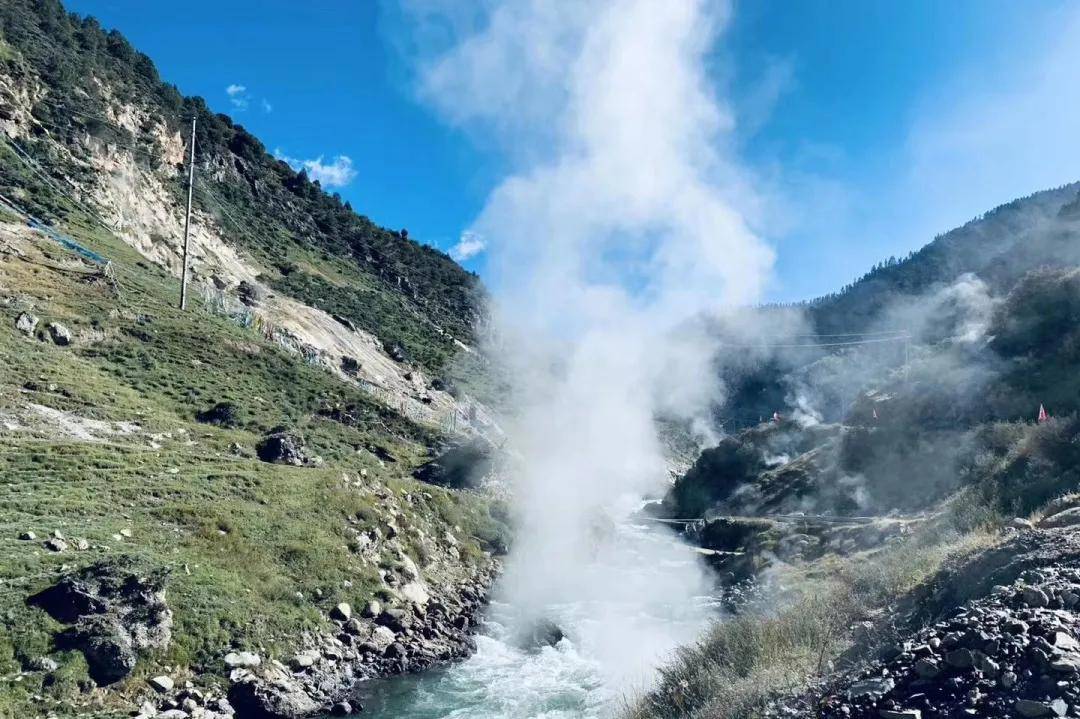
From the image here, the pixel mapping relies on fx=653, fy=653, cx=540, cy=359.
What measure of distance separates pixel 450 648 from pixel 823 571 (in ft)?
40.3

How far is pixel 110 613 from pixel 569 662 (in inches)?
518

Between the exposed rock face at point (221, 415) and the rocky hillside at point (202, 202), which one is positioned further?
the rocky hillside at point (202, 202)

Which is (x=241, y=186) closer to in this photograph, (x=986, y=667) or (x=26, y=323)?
(x=26, y=323)

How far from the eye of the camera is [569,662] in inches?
838

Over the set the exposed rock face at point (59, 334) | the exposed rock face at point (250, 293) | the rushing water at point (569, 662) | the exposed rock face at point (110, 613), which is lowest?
the rushing water at point (569, 662)

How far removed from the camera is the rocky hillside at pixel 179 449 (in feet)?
52.6

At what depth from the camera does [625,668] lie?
1944cm

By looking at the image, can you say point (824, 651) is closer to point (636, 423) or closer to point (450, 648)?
point (450, 648)

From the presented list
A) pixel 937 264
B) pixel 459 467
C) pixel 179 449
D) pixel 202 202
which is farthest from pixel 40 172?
pixel 937 264

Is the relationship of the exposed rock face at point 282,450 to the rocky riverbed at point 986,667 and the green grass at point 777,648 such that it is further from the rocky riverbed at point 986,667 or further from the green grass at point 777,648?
the rocky riverbed at point 986,667

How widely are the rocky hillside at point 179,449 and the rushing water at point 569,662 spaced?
1.21 metres

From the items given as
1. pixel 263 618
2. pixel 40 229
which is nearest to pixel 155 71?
pixel 40 229

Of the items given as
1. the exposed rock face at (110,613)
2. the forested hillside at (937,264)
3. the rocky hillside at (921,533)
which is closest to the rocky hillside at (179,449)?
the exposed rock face at (110,613)

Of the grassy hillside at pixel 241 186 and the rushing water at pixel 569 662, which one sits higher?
the grassy hillside at pixel 241 186
